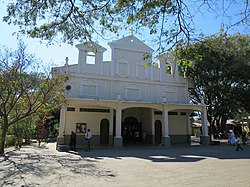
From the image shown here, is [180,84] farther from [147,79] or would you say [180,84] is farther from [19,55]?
[19,55]

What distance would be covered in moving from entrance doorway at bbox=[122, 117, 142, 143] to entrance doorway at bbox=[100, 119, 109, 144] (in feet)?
10.5

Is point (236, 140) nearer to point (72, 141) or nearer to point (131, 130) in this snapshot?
point (131, 130)

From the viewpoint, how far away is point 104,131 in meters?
21.5

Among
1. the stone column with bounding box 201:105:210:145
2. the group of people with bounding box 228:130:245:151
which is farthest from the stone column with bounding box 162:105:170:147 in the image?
the group of people with bounding box 228:130:245:151

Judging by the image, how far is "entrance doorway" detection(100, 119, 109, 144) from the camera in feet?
70.1

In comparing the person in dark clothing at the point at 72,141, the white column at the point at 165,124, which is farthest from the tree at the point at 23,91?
the white column at the point at 165,124

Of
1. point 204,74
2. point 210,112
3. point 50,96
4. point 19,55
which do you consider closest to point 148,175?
point 50,96

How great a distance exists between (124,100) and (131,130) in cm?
568

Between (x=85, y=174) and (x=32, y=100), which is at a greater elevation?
(x=32, y=100)

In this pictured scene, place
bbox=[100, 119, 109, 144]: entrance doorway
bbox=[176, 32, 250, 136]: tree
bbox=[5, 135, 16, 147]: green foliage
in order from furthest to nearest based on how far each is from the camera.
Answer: bbox=[176, 32, 250, 136]: tree
bbox=[100, 119, 109, 144]: entrance doorway
bbox=[5, 135, 16, 147]: green foliage

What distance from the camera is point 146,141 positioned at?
78.4ft

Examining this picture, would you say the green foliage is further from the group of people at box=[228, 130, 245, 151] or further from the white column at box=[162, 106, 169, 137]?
the group of people at box=[228, 130, 245, 151]

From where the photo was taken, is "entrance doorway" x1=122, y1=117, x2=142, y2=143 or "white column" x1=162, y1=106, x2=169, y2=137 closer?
"white column" x1=162, y1=106, x2=169, y2=137

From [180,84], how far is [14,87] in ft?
56.8
